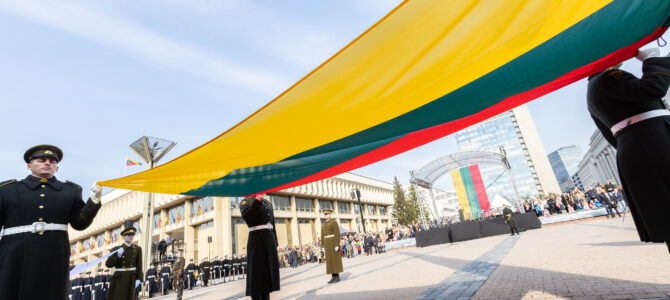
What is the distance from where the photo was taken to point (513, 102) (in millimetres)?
3547

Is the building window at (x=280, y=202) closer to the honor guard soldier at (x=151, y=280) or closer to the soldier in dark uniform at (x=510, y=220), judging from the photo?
the honor guard soldier at (x=151, y=280)

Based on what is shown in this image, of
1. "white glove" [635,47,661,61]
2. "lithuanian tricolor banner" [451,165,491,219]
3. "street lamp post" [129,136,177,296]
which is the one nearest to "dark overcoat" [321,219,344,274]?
"white glove" [635,47,661,61]

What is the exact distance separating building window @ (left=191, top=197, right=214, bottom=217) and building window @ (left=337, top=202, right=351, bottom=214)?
76.7 ft

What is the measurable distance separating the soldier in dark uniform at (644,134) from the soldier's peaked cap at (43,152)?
17.1ft

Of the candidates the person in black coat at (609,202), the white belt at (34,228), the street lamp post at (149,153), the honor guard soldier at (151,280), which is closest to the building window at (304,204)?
the honor guard soldier at (151,280)

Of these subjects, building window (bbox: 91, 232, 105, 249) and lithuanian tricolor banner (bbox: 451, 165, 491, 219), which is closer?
lithuanian tricolor banner (bbox: 451, 165, 491, 219)

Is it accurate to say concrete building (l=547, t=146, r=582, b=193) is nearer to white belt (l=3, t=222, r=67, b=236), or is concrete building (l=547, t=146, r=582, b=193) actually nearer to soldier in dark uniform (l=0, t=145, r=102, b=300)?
soldier in dark uniform (l=0, t=145, r=102, b=300)

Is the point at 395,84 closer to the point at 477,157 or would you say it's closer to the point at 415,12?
the point at 415,12

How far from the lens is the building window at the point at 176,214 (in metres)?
38.1

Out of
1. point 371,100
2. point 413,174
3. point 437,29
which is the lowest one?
point 371,100

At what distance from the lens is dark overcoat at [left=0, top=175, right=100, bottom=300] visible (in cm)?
249

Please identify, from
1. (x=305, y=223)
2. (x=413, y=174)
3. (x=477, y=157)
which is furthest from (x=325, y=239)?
(x=305, y=223)

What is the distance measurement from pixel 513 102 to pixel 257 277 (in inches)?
167

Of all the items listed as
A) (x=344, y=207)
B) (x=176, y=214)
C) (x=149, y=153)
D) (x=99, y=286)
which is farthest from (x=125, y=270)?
(x=344, y=207)
